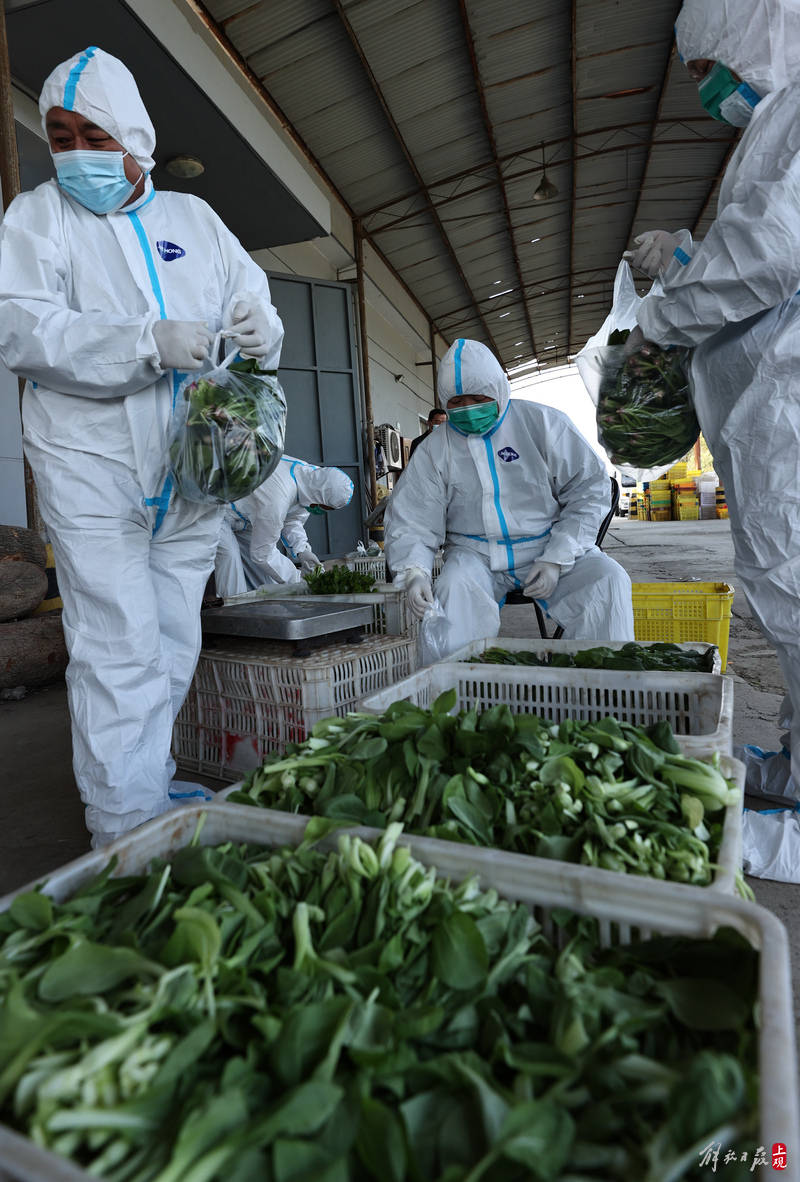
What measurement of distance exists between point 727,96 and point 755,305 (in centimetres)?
63

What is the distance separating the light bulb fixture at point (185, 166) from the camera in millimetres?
5344

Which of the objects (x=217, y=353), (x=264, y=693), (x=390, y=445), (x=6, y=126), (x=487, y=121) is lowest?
(x=264, y=693)

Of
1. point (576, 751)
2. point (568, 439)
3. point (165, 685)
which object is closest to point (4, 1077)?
point (576, 751)

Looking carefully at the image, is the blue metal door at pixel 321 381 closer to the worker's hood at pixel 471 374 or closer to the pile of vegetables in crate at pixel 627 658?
the worker's hood at pixel 471 374

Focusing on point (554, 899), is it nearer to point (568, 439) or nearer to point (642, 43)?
point (568, 439)

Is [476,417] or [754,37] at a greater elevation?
[754,37]

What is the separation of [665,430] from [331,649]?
1115 millimetres

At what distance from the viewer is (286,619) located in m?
1.94

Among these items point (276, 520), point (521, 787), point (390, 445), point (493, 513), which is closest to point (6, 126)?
point (276, 520)

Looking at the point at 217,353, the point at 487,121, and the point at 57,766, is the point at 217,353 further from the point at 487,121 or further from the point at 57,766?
the point at 487,121

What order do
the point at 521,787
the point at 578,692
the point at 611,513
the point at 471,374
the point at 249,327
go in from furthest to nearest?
1. the point at 611,513
2. the point at 471,374
3. the point at 249,327
4. the point at 578,692
5. the point at 521,787

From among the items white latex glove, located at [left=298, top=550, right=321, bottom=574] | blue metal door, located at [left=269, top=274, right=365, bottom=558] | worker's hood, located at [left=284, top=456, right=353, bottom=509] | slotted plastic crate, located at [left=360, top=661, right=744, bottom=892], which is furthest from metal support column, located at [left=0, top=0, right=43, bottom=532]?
blue metal door, located at [left=269, top=274, right=365, bottom=558]

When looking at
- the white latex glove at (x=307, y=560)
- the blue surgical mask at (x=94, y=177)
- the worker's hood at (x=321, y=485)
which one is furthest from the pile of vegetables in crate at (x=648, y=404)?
the white latex glove at (x=307, y=560)

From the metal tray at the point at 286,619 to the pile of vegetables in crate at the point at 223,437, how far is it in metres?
0.38
